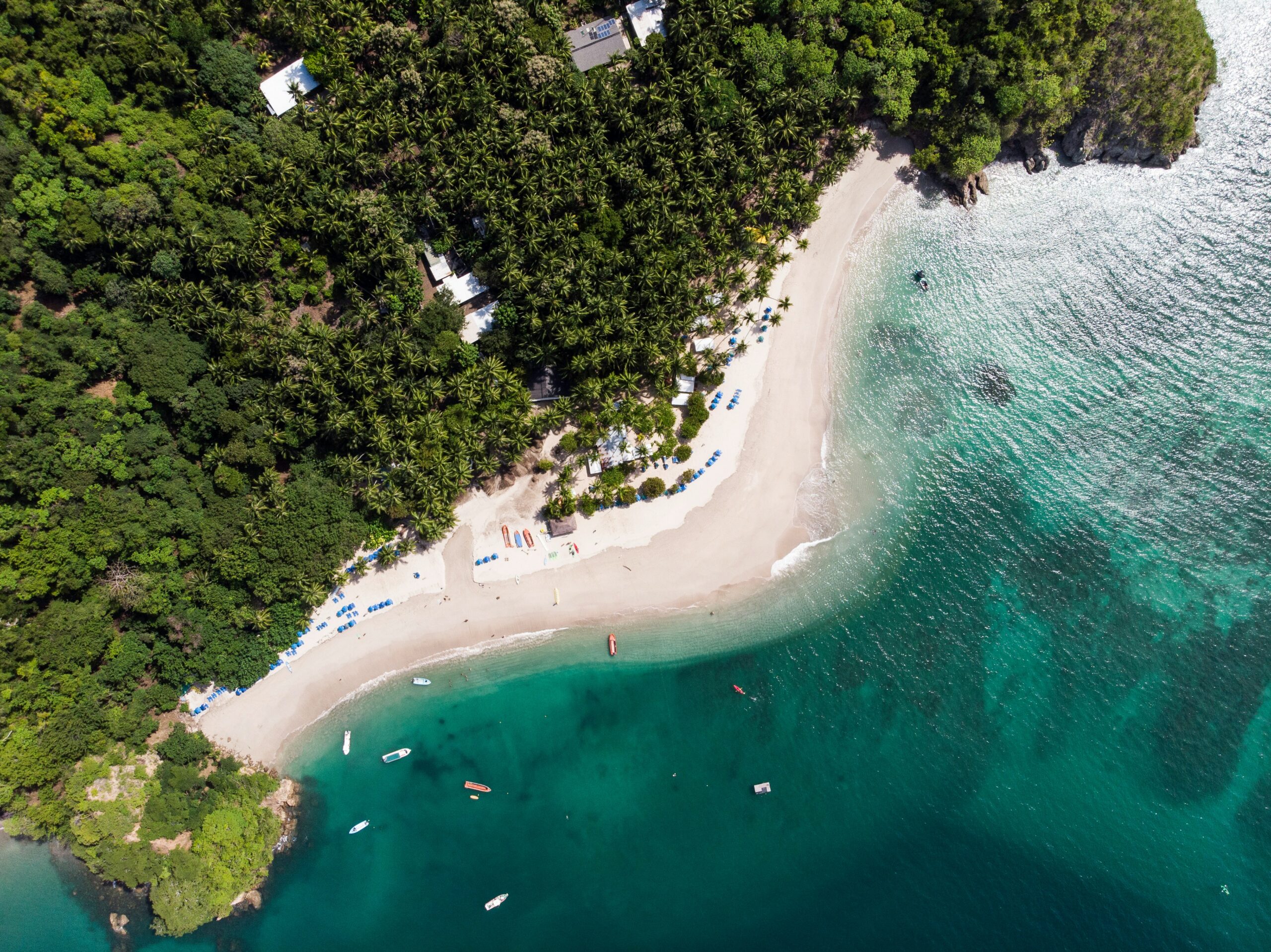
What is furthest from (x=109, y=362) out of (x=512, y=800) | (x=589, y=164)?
(x=512, y=800)

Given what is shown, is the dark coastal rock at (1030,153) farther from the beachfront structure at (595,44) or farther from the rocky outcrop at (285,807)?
the rocky outcrop at (285,807)

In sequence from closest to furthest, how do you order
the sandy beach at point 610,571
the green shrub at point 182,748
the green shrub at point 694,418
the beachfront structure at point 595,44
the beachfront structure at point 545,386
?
the green shrub at point 182,748
the beachfront structure at point 545,386
the green shrub at point 694,418
the sandy beach at point 610,571
the beachfront structure at point 595,44

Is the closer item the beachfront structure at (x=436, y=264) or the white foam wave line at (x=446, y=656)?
the beachfront structure at (x=436, y=264)

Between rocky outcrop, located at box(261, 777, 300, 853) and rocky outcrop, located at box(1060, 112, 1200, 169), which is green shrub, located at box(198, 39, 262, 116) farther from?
rocky outcrop, located at box(1060, 112, 1200, 169)

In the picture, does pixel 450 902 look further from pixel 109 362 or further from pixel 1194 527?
pixel 1194 527

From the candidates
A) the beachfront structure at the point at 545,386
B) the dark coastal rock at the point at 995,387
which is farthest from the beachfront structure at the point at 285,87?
the dark coastal rock at the point at 995,387

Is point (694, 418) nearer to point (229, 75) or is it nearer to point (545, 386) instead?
point (545, 386)
